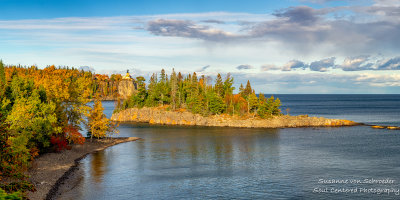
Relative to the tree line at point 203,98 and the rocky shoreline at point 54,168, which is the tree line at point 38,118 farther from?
the tree line at point 203,98

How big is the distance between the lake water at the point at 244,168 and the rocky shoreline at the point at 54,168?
2.21 meters

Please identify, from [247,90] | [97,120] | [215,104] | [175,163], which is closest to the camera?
[175,163]

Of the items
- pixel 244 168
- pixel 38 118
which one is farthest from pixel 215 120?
pixel 38 118

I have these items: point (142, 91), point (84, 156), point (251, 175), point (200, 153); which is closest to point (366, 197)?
point (251, 175)

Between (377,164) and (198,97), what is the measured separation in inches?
3352

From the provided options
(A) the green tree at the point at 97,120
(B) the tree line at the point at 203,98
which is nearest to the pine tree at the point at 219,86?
(B) the tree line at the point at 203,98

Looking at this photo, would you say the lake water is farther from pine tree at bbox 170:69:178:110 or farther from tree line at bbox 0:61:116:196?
pine tree at bbox 170:69:178:110

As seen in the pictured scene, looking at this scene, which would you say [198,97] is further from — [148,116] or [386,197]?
[386,197]

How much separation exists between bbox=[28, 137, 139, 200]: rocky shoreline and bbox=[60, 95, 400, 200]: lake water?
2206 millimetres

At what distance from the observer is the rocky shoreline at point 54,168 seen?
42787 millimetres

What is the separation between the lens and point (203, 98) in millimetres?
139125

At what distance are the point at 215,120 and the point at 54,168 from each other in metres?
82.0

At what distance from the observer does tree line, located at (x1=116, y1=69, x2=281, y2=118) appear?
444ft

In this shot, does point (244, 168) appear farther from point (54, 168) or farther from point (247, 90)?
point (247, 90)
